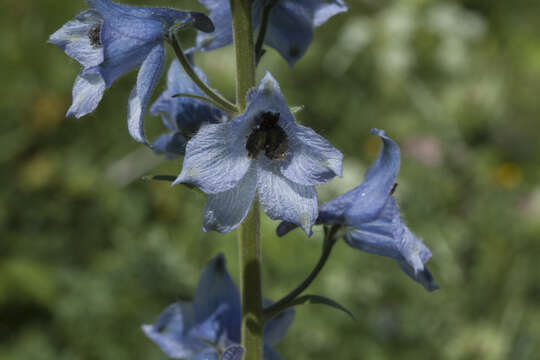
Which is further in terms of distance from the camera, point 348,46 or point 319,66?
point 319,66

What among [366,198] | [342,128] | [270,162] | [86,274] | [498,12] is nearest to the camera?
[270,162]

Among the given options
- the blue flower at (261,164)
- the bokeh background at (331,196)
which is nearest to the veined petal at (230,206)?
the blue flower at (261,164)

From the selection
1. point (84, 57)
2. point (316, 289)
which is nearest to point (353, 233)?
point (84, 57)

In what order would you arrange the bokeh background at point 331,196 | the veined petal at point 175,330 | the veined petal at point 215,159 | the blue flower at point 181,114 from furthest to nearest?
the bokeh background at point 331,196 → the veined petal at point 175,330 → the blue flower at point 181,114 → the veined petal at point 215,159

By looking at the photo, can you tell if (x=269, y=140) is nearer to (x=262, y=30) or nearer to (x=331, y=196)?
(x=262, y=30)

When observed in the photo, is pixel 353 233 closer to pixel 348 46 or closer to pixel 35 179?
pixel 35 179

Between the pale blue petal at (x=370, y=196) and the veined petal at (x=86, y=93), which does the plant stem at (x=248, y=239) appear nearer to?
the pale blue petal at (x=370, y=196)

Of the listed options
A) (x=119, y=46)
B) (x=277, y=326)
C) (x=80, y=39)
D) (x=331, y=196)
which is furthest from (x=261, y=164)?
(x=331, y=196)
